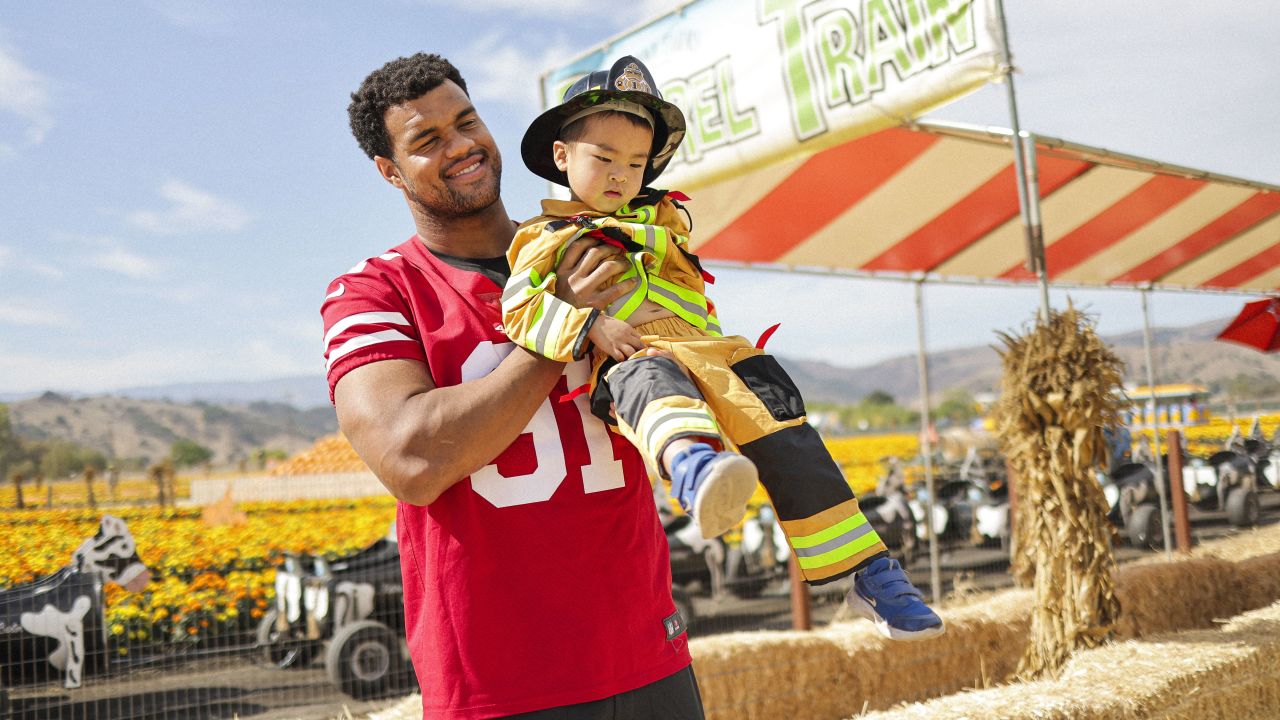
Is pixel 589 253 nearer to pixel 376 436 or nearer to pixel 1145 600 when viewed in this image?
pixel 376 436

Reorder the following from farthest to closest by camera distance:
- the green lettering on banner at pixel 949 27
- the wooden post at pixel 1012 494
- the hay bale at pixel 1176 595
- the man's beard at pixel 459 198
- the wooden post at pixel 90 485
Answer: the wooden post at pixel 90 485 → the hay bale at pixel 1176 595 → the wooden post at pixel 1012 494 → the green lettering on banner at pixel 949 27 → the man's beard at pixel 459 198

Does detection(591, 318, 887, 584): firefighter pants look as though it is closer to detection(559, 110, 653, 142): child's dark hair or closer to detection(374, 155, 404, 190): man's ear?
detection(559, 110, 653, 142): child's dark hair

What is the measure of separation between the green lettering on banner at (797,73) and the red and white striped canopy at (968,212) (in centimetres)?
76

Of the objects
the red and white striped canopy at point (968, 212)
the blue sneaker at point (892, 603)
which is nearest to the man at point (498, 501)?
the blue sneaker at point (892, 603)

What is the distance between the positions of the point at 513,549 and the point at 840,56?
4012mm

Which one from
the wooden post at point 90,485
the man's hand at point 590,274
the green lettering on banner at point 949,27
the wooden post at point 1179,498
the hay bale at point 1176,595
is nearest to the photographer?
the man's hand at point 590,274

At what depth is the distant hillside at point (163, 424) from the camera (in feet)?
136

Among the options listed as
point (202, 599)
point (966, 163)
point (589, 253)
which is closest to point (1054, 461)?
point (966, 163)

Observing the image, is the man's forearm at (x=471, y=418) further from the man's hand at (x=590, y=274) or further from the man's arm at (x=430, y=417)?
the man's hand at (x=590, y=274)

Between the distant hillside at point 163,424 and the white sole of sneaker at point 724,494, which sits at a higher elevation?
the distant hillside at point 163,424

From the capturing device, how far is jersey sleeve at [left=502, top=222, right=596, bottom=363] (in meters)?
1.45

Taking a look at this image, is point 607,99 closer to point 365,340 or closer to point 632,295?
point 632,295

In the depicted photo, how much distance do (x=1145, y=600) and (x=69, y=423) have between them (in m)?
62.2

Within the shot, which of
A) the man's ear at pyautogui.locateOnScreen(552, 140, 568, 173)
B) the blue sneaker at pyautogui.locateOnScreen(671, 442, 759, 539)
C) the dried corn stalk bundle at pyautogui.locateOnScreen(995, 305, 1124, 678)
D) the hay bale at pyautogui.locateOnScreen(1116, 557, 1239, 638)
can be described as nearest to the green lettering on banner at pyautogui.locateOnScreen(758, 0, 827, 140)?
the dried corn stalk bundle at pyautogui.locateOnScreen(995, 305, 1124, 678)
